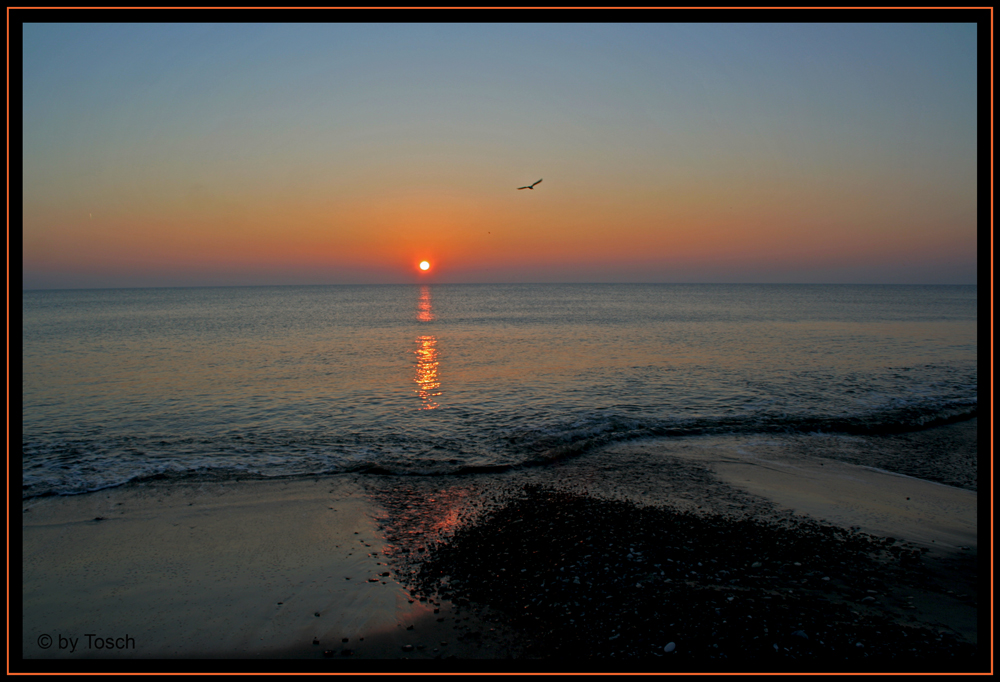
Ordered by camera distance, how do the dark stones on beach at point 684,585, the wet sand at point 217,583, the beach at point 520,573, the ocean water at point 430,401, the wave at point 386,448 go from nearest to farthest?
the dark stones on beach at point 684,585
the beach at point 520,573
the wet sand at point 217,583
the wave at point 386,448
the ocean water at point 430,401

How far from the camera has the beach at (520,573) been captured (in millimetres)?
6254

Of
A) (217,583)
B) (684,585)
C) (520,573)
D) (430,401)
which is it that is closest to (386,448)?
(430,401)

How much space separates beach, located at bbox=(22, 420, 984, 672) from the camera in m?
6.25

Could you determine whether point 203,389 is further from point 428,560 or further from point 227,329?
point 227,329

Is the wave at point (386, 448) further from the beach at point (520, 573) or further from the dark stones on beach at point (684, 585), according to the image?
the dark stones on beach at point (684, 585)

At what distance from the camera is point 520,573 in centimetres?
776

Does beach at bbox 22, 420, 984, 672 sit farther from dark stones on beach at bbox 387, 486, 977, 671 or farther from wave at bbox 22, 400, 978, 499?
wave at bbox 22, 400, 978, 499

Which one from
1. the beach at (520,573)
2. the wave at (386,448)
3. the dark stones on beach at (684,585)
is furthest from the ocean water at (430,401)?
the dark stones on beach at (684,585)

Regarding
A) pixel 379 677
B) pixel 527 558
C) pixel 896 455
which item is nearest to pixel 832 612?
pixel 527 558

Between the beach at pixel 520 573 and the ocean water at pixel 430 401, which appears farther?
the ocean water at pixel 430 401

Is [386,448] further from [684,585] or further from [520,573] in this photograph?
[684,585]

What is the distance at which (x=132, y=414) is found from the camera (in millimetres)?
18531
